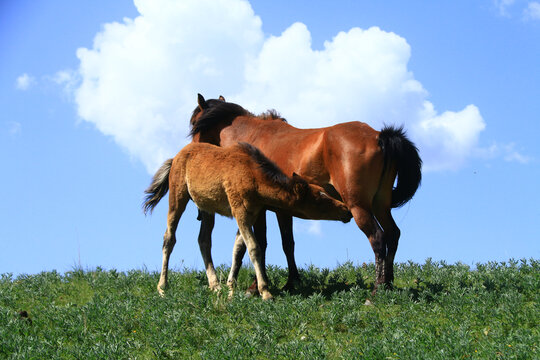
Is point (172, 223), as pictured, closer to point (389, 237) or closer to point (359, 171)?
point (359, 171)

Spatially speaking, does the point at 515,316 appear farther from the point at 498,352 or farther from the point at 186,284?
the point at 186,284

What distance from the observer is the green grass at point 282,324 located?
640cm

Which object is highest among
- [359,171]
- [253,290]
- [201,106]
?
[201,106]

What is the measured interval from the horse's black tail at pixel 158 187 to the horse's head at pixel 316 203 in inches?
127

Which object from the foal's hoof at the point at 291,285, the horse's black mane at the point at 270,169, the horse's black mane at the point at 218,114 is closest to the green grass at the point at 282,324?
the foal's hoof at the point at 291,285


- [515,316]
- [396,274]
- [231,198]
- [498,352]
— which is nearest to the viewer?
[498,352]

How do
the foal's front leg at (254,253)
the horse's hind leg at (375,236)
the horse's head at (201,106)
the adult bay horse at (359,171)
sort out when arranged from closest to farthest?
the foal's front leg at (254,253)
the horse's hind leg at (375,236)
the adult bay horse at (359,171)
the horse's head at (201,106)

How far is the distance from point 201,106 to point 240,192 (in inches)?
152

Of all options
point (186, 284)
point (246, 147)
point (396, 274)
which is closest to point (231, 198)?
point (246, 147)

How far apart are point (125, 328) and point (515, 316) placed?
210 inches

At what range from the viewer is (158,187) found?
11.2 metres

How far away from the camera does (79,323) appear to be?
8039 millimetres

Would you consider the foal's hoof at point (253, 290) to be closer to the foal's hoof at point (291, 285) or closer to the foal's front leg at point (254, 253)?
the foal's hoof at point (291, 285)

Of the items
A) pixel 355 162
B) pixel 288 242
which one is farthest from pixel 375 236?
pixel 288 242
